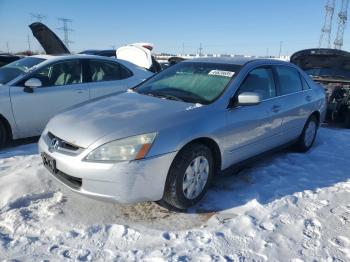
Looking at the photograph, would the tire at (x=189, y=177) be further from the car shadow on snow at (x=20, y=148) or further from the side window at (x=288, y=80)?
the car shadow on snow at (x=20, y=148)

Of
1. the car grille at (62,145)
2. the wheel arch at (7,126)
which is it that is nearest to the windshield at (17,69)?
the wheel arch at (7,126)

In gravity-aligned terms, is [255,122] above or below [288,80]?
below

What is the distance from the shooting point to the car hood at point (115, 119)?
10.5 feet

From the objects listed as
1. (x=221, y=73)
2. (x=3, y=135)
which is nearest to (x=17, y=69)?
(x=3, y=135)

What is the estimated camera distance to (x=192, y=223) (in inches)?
134

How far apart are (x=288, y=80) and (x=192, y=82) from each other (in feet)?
5.37

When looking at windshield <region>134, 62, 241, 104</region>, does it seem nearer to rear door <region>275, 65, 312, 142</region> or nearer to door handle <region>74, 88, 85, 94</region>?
rear door <region>275, 65, 312, 142</region>

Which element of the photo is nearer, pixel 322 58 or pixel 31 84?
pixel 31 84

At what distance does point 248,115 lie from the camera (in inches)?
161

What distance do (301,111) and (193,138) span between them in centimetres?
252

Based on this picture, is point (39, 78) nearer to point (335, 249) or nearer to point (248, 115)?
point (248, 115)

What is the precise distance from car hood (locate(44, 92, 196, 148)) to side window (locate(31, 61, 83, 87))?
2145mm

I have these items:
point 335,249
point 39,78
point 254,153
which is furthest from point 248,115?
point 39,78

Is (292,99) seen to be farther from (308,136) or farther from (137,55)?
(137,55)
